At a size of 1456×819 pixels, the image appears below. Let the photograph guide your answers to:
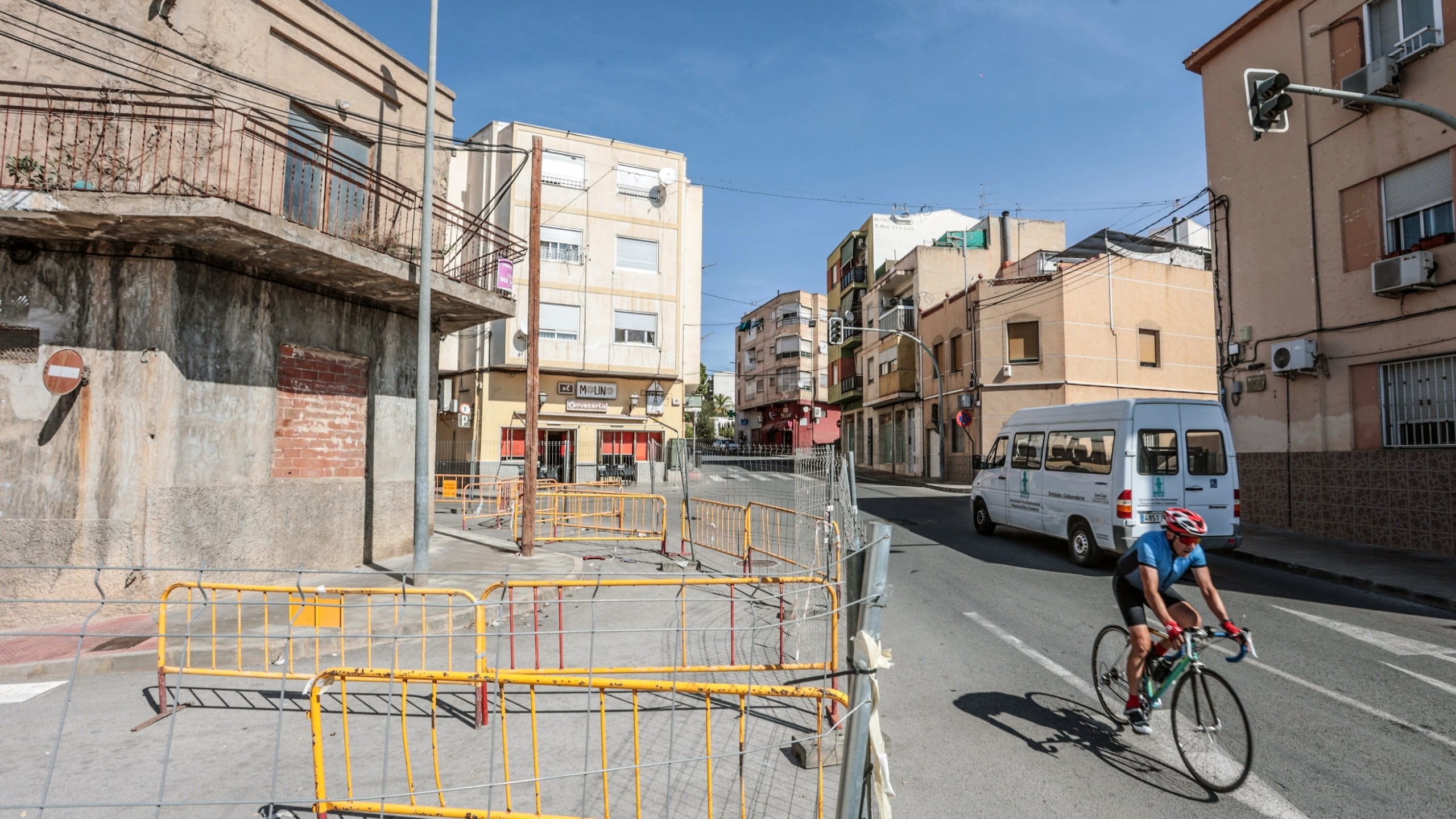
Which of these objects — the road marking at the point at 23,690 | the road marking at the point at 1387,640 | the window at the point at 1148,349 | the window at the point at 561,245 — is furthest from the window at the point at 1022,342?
the road marking at the point at 23,690

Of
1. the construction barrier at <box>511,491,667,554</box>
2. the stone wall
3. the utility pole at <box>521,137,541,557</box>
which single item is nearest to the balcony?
the utility pole at <box>521,137,541,557</box>

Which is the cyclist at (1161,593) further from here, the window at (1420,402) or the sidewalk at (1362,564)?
the window at (1420,402)

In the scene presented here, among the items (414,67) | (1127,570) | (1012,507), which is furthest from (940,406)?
(1127,570)

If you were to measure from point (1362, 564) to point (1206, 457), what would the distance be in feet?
8.77

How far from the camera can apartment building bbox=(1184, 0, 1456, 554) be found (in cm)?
1075

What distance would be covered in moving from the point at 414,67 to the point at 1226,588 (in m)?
14.0

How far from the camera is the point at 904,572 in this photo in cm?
956

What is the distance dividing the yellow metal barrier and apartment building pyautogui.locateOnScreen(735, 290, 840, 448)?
4093 cm

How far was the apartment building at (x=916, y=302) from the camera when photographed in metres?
32.5

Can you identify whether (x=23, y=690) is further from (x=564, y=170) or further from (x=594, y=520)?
(x=564, y=170)

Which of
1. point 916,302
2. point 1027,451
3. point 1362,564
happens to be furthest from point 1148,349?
point 1362,564

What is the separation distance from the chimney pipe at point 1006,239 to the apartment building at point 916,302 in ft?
0.09

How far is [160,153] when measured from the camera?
7.66 meters

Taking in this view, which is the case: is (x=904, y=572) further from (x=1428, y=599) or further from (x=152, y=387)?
(x=152, y=387)
